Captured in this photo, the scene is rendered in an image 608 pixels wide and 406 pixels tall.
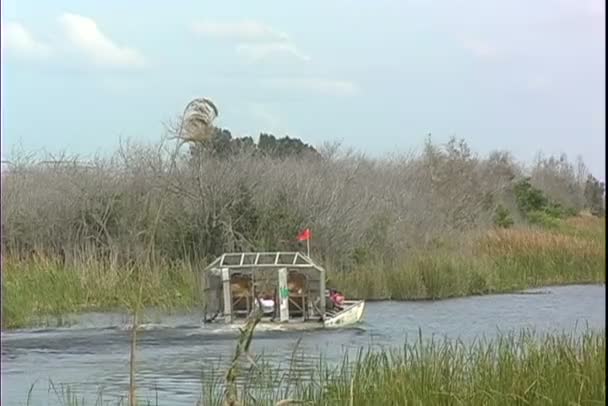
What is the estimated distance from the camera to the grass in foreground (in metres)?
7.41

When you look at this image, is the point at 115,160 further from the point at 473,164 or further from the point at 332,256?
the point at 473,164

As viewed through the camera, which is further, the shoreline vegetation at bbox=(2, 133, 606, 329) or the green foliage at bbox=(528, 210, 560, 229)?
the green foliage at bbox=(528, 210, 560, 229)

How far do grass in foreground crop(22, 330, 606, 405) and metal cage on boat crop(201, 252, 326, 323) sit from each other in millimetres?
10835

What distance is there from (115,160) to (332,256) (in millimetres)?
6425

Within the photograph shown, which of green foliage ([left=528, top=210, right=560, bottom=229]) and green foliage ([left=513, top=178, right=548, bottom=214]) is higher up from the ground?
green foliage ([left=513, top=178, right=548, bottom=214])

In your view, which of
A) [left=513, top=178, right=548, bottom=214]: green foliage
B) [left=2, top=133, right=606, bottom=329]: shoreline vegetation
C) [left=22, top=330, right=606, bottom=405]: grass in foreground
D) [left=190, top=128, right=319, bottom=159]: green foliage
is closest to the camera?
[left=22, top=330, right=606, bottom=405]: grass in foreground

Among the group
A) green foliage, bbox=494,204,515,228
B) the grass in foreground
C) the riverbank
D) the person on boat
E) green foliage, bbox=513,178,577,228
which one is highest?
green foliage, bbox=513,178,577,228

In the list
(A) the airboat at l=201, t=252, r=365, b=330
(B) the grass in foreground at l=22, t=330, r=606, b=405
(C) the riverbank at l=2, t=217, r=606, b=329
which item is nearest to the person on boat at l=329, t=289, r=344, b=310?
(A) the airboat at l=201, t=252, r=365, b=330

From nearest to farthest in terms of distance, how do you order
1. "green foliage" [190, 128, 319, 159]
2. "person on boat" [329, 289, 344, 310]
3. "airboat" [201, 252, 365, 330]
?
"airboat" [201, 252, 365, 330] → "person on boat" [329, 289, 344, 310] → "green foliage" [190, 128, 319, 159]

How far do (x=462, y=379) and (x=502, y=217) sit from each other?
3381 cm

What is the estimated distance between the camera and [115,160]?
30.8 m

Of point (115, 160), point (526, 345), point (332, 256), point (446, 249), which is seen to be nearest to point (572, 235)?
point (446, 249)

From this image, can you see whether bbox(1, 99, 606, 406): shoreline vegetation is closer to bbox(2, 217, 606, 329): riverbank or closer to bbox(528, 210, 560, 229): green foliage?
bbox(2, 217, 606, 329): riverbank

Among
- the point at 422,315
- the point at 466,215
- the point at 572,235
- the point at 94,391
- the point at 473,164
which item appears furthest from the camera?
the point at 473,164
